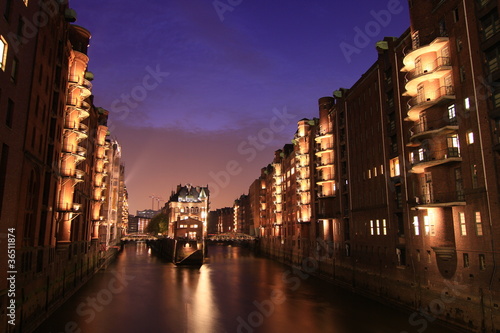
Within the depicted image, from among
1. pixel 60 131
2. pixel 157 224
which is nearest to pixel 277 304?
pixel 60 131

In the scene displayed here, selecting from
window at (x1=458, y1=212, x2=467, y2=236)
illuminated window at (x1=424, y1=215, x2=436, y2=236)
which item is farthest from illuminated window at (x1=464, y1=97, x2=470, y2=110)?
illuminated window at (x1=424, y1=215, x2=436, y2=236)

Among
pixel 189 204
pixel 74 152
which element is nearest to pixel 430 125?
pixel 74 152

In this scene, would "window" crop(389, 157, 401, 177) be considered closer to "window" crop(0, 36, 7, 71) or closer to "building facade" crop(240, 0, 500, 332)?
"building facade" crop(240, 0, 500, 332)

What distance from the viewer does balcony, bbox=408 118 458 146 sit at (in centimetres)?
2845

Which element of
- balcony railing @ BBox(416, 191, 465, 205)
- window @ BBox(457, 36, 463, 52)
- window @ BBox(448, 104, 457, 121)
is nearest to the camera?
balcony railing @ BBox(416, 191, 465, 205)

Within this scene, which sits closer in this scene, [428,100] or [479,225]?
[479,225]

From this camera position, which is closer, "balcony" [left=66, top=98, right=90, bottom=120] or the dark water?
the dark water

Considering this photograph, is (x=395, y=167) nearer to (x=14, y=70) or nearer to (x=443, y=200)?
(x=443, y=200)

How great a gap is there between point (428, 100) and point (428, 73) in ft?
7.33

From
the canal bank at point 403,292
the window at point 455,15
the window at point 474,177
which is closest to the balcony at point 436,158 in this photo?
the window at point 474,177

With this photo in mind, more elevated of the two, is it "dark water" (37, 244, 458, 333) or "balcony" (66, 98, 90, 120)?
"balcony" (66, 98, 90, 120)

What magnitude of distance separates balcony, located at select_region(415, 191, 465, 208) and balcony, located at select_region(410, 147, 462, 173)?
2329 millimetres

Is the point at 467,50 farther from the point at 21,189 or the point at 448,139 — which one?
the point at 21,189

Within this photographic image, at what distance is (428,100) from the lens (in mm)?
30891
